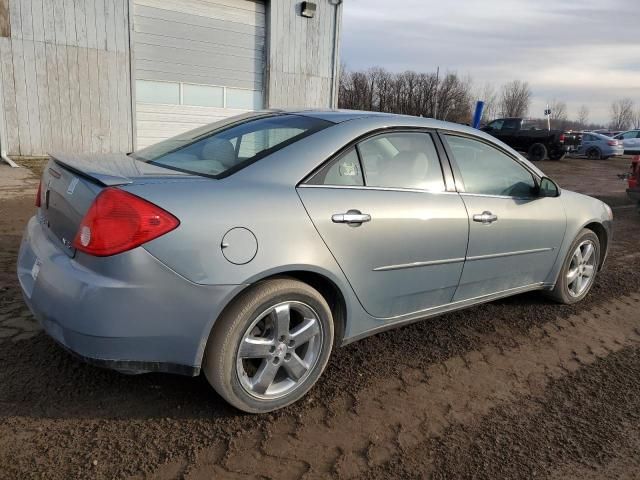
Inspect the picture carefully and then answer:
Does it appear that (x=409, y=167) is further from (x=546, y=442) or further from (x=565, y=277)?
(x=565, y=277)

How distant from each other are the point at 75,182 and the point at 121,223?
0.52 metres

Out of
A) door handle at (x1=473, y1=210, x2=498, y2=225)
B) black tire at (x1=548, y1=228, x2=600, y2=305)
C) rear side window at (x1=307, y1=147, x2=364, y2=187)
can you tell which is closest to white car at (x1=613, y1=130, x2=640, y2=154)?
black tire at (x1=548, y1=228, x2=600, y2=305)

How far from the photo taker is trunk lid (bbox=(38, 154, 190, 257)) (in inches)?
93.7

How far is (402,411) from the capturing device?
2762mm

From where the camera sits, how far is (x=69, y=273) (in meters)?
2.30

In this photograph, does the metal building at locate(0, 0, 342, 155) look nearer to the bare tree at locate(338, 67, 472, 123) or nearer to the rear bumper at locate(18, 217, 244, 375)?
the rear bumper at locate(18, 217, 244, 375)

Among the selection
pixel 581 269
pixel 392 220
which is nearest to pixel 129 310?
pixel 392 220

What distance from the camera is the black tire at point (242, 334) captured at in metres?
2.40

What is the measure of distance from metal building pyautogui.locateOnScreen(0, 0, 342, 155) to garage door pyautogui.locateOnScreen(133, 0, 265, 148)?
23 millimetres

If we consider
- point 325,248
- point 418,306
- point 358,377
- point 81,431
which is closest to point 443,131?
point 418,306

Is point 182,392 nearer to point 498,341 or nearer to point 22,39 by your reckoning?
point 498,341

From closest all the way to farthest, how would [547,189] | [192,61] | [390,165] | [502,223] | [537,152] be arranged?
[390,165] < [502,223] < [547,189] < [192,61] < [537,152]

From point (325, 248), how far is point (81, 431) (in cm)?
141

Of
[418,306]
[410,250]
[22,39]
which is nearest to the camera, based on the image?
[410,250]
